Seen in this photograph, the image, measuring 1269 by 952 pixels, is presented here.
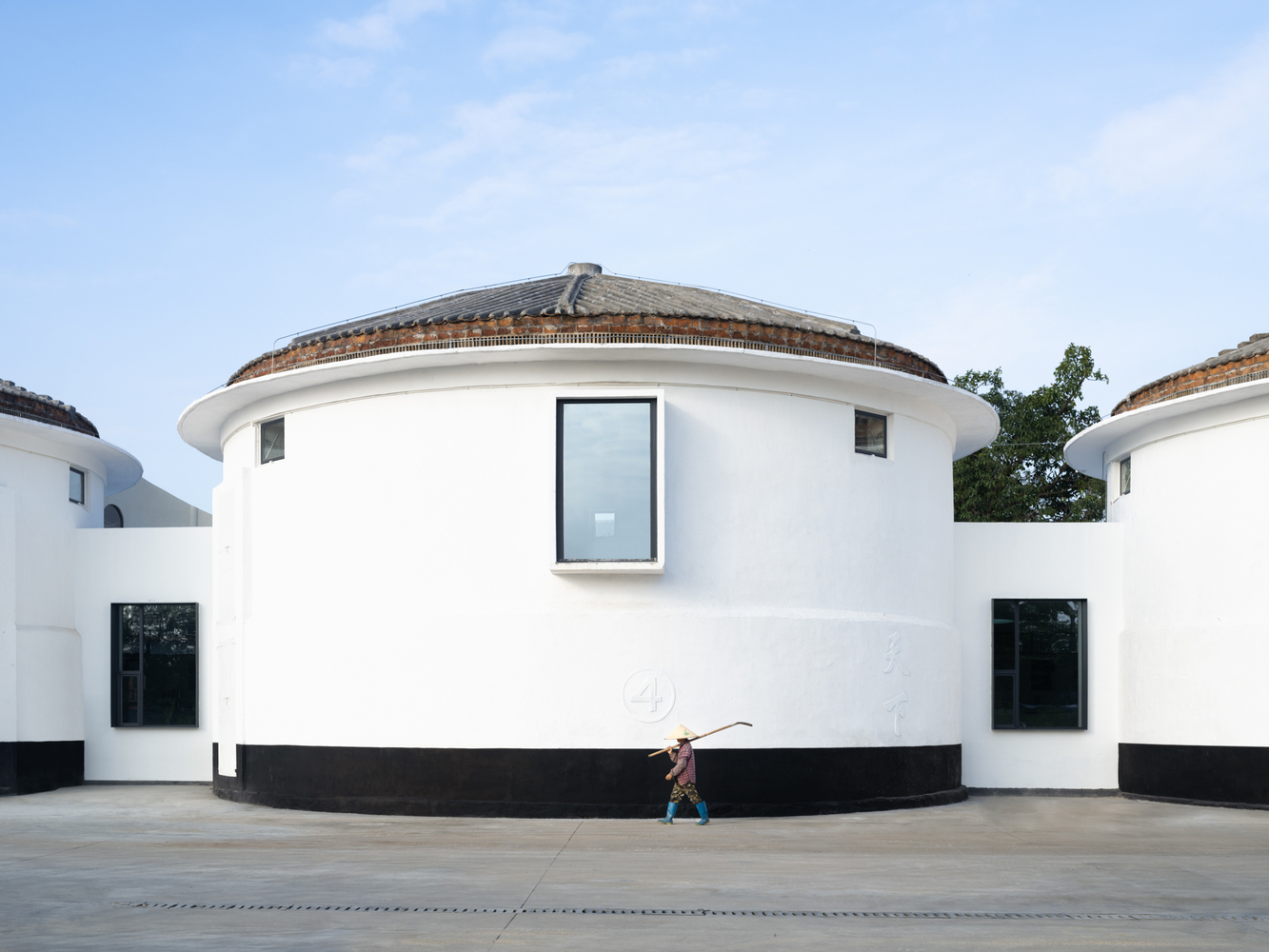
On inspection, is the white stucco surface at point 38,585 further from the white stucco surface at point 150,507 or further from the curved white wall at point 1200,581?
the curved white wall at point 1200,581

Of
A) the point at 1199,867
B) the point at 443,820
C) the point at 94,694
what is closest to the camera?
the point at 1199,867

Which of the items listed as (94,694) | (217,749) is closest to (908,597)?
(217,749)

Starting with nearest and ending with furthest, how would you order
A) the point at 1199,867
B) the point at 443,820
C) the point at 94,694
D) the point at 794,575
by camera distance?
the point at 1199,867, the point at 443,820, the point at 794,575, the point at 94,694

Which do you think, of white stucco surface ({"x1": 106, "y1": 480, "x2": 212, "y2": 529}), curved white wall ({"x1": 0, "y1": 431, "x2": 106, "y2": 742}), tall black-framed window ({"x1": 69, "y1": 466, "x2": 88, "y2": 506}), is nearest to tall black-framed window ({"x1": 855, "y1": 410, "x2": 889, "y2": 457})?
curved white wall ({"x1": 0, "y1": 431, "x2": 106, "y2": 742})

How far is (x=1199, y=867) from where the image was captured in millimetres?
11820

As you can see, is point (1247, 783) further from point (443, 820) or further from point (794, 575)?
point (443, 820)

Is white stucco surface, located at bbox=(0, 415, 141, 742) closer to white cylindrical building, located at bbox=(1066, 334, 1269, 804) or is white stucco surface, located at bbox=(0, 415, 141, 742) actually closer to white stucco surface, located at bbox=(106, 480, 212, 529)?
white stucco surface, located at bbox=(106, 480, 212, 529)

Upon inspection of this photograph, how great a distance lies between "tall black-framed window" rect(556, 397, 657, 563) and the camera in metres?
16.0

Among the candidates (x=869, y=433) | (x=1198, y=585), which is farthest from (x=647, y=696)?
(x=1198, y=585)

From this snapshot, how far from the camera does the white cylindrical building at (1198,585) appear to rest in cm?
1758

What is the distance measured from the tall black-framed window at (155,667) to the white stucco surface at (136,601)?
0.38 ft

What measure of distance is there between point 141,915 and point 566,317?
888 cm

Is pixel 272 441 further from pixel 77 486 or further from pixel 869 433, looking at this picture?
pixel 869 433

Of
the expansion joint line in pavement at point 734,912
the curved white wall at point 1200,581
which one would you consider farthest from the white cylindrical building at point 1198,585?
the expansion joint line in pavement at point 734,912
